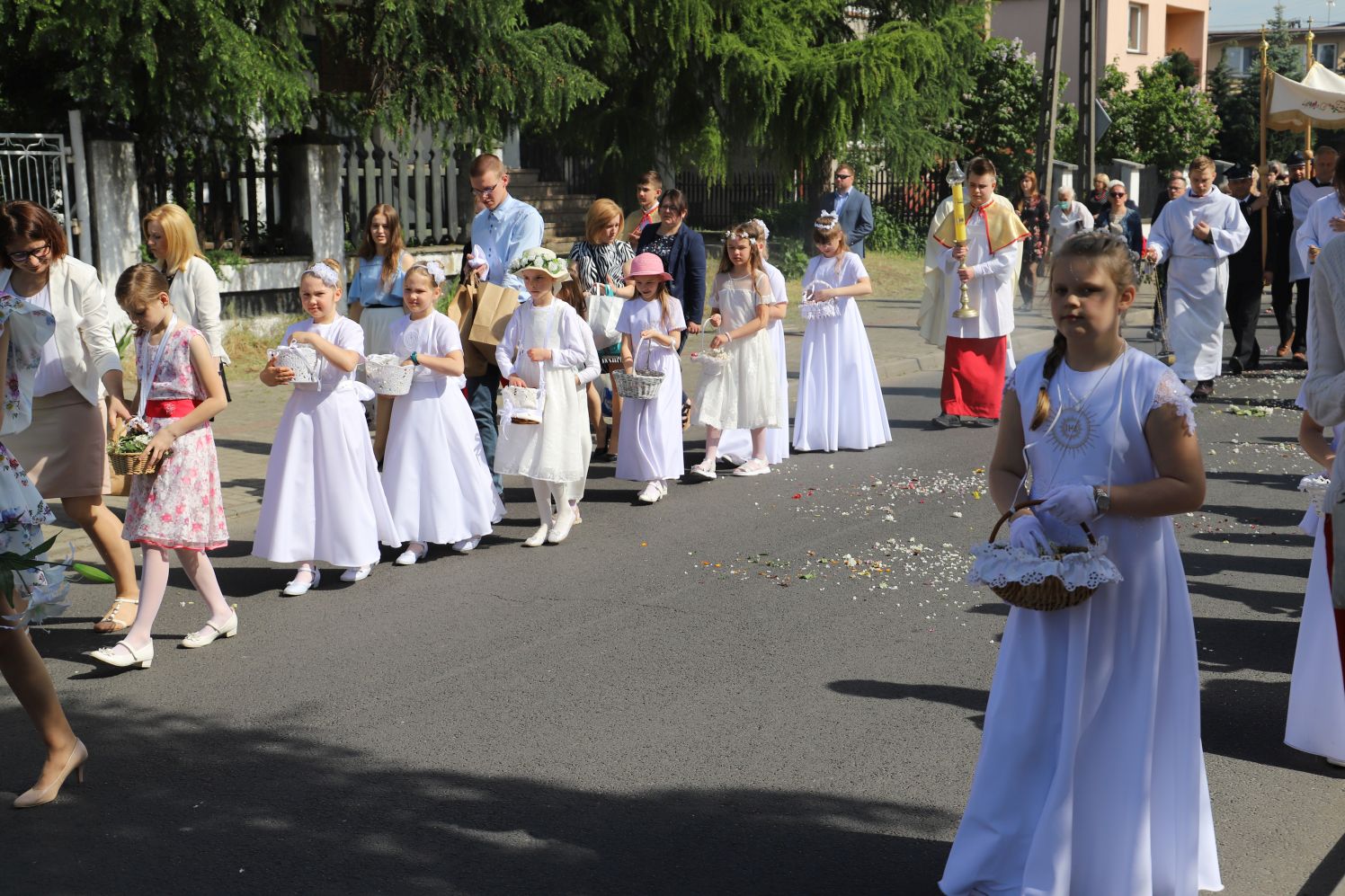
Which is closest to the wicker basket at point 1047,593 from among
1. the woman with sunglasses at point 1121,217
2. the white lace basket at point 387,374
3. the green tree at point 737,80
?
the white lace basket at point 387,374

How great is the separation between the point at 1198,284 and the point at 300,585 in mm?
9782

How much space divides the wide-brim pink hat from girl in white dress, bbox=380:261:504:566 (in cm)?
169

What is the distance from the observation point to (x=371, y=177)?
18.1 m

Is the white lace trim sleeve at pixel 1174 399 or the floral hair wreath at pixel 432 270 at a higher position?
the floral hair wreath at pixel 432 270

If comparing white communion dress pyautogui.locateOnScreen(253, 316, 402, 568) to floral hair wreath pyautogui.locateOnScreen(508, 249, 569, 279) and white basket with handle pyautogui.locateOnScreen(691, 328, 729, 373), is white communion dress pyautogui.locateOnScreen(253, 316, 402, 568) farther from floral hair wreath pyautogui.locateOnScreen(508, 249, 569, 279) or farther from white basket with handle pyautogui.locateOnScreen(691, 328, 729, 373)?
white basket with handle pyautogui.locateOnScreen(691, 328, 729, 373)

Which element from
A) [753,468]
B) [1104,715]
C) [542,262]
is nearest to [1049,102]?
[753,468]

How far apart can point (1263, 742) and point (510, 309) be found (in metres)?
5.06

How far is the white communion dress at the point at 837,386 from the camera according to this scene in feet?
38.0

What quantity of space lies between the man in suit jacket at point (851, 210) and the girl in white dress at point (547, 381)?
24.5 feet

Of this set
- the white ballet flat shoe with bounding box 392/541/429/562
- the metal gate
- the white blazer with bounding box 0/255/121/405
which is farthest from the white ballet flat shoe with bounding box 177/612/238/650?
the metal gate

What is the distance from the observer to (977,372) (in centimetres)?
1232

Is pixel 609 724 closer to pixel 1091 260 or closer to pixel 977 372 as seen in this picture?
pixel 1091 260

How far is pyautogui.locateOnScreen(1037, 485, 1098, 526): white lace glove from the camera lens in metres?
3.75

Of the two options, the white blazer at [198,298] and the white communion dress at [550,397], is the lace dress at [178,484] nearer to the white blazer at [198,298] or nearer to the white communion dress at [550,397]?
the white blazer at [198,298]
